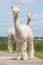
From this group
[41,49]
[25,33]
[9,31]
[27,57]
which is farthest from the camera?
[41,49]

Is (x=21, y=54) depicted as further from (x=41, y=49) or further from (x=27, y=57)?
(x=41, y=49)

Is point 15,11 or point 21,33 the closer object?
point 15,11

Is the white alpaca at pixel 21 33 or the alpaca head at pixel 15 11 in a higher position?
the alpaca head at pixel 15 11

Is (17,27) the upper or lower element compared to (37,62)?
upper

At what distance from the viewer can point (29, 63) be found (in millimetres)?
7234

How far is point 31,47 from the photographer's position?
8359mm

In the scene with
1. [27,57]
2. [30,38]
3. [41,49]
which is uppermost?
[30,38]

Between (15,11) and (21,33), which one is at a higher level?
(15,11)

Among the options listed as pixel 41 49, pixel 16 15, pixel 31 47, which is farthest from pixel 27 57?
pixel 41 49

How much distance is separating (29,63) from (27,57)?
1.03 m

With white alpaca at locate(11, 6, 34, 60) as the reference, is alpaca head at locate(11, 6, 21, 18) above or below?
above

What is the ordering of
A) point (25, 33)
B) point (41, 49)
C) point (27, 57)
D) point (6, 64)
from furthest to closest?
1. point (41, 49)
2. point (27, 57)
3. point (25, 33)
4. point (6, 64)

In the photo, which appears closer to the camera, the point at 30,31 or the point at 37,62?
the point at 37,62

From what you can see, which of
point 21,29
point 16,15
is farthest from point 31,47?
point 16,15
